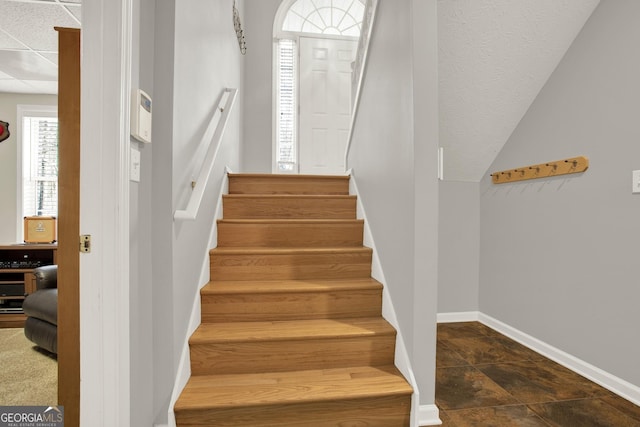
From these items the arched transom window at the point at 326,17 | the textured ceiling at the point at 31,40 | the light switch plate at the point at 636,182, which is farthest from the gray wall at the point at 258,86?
the light switch plate at the point at 636,182

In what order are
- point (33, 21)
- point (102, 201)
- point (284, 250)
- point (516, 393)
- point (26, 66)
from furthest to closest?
point (26, 66) < point (33, 21) < point (284, 250) < point (516, 393) < point (102, 201)

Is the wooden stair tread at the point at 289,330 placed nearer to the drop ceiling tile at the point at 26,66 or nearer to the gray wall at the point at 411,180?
the gray wall at the point at 411,180

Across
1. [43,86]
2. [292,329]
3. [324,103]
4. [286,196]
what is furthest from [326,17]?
[292,329]

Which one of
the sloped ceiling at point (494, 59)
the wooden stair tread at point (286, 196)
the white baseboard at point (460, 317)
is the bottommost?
the white baseboard at point (460, 317)

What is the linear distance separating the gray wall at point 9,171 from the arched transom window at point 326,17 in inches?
138

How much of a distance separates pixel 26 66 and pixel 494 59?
4402 millimetres

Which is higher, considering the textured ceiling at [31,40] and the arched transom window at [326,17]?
the arched transom window at [326,17]

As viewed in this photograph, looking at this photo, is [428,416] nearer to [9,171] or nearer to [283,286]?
[283,286]

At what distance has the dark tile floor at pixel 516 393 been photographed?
1521 mm

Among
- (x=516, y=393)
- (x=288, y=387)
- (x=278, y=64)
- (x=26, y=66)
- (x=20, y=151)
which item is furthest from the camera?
(x=278, y=64)

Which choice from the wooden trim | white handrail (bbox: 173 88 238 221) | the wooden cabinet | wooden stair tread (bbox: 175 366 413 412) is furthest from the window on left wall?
wooden stair tread (bbox: 175 366 413 412)

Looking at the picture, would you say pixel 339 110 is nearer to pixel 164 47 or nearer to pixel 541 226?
pixel 541 226

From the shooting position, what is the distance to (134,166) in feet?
3.81

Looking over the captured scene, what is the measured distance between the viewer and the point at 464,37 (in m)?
1.98
